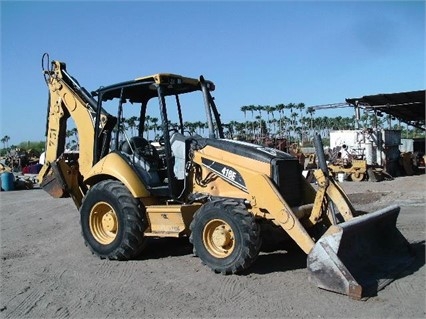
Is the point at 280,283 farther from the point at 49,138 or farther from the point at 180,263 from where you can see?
the point at 49,138

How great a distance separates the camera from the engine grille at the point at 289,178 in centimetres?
634

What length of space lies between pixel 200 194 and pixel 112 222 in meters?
1.49

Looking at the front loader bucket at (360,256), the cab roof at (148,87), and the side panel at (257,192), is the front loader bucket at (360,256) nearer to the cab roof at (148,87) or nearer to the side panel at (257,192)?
the side panel at (257,192)

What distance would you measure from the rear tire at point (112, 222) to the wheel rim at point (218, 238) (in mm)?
1239

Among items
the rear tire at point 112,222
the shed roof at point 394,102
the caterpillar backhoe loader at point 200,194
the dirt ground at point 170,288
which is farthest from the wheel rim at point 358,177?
the rear tire at point 112,222

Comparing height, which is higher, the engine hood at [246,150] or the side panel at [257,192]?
the engine hood at [246,150]

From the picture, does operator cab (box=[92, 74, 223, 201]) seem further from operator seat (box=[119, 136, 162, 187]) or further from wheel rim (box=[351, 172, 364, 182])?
wheel rim (box=[351, 172, 364, 182])

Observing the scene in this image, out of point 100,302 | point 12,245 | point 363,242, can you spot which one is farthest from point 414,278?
point 12,245

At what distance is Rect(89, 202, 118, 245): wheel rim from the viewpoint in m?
7.36

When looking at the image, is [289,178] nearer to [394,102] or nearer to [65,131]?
[65,131]

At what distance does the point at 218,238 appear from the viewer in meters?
6.14

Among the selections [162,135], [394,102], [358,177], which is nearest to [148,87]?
[162,135]

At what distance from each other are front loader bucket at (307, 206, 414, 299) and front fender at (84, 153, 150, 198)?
9.31 feet

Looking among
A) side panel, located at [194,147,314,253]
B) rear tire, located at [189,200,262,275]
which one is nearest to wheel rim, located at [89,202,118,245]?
side panel, located at [194,147,314,253]
